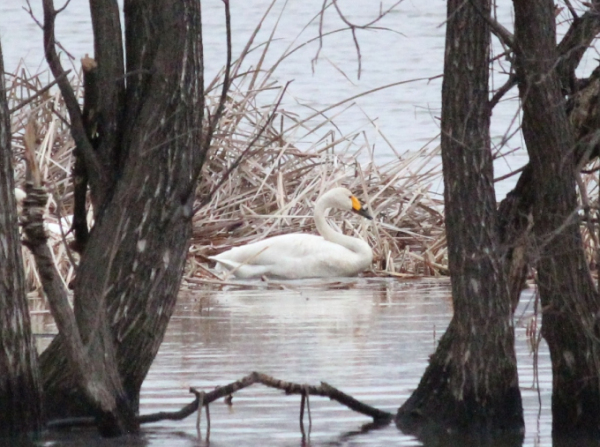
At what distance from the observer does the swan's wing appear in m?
11.9

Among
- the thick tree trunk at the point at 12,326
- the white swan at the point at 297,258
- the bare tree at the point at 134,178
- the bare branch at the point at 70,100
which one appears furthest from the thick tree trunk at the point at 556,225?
the white swan at the point at 297,258

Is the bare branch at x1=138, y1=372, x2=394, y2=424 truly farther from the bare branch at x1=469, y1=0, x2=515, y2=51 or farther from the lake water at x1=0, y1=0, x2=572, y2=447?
the bare branch at x1=469, y1=0, x2=515, y2=51

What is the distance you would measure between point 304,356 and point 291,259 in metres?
4.12

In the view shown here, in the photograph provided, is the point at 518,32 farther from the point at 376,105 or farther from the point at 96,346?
the point at 376,105

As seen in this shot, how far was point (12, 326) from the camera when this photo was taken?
5.67 metres

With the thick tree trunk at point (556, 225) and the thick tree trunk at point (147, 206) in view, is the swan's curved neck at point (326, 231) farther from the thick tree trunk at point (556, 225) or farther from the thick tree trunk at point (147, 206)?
the thick tree trunk at point (556, 225)

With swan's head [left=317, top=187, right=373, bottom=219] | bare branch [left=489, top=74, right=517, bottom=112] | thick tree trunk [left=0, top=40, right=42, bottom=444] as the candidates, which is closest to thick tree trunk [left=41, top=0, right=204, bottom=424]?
thick tree trunk [left=0, top=40, right=42, bottom=444]

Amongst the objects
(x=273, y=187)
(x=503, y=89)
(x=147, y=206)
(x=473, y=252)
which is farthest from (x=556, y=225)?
(x=273, y=187)

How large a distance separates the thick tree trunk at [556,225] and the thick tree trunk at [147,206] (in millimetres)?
1384

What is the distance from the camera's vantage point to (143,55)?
20.3 feet

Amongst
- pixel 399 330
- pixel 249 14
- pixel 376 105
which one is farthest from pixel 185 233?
pixel 249 14

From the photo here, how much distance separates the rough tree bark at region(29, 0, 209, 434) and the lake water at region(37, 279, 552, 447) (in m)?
0.37

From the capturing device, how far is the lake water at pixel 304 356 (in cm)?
615

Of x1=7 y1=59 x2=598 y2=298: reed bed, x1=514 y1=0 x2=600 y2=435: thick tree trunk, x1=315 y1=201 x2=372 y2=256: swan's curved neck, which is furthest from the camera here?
x1=7 y1=59 x2=598 y2=298: reed bed
